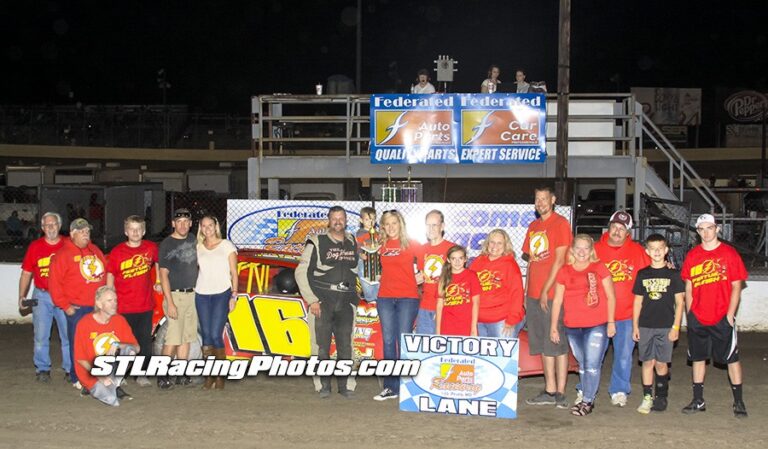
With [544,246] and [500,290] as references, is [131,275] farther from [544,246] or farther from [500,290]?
[544,246]

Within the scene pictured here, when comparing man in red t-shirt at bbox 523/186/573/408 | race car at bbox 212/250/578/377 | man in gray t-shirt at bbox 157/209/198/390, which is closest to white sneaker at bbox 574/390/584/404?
man in red t-shirt at bbox 523/186/573/408

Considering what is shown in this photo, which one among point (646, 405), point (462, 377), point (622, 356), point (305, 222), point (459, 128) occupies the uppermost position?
point (459, 128)

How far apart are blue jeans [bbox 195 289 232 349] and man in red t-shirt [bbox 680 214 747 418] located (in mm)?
3984

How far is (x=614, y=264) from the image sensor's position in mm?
8031

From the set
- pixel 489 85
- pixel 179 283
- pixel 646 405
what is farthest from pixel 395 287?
pixel 489 85

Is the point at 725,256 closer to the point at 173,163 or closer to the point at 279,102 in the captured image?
the point at 279,102

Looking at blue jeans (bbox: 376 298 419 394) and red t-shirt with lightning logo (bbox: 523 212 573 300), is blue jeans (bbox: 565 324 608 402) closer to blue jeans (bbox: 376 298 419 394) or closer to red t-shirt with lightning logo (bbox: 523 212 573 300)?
red t-shirt with lightning logo (bbox: 523 212 573 300)

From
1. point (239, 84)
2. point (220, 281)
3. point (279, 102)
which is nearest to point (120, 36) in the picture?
point (239, 84)

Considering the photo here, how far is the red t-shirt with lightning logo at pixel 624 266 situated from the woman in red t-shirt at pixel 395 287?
1605 millimetres

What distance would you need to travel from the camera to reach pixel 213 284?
853 cm

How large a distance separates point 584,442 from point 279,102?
Answer: 9.61 meters

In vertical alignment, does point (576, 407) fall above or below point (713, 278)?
below

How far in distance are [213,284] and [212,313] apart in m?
0.27

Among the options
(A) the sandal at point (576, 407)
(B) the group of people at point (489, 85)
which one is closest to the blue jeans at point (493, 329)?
(A) the sandal at point (576, 407)
